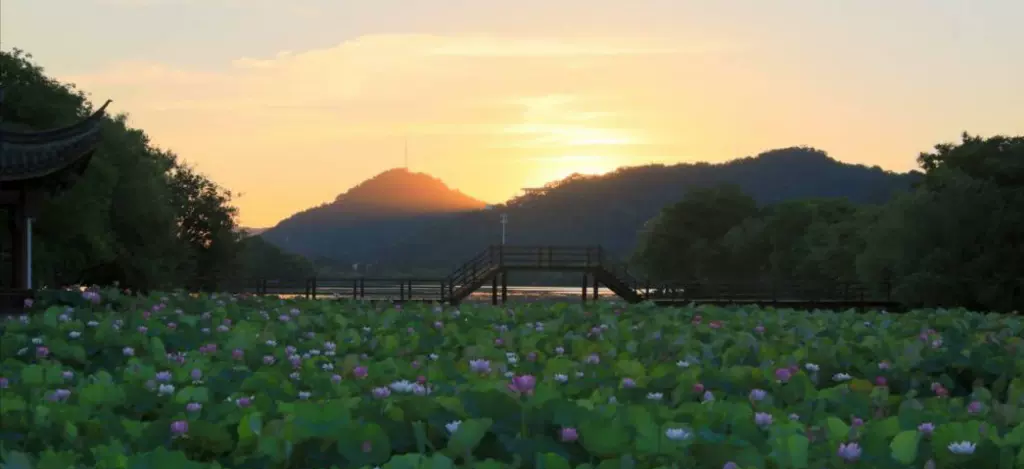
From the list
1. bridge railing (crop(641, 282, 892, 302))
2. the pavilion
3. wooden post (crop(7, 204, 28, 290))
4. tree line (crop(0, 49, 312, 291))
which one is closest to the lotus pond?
the pavilion

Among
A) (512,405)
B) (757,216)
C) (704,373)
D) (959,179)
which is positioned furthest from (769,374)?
(757,216)

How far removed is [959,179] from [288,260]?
83.5 metres

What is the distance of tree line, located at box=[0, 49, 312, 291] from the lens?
3772 cm

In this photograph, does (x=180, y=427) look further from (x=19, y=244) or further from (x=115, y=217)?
(x=115, y=217)

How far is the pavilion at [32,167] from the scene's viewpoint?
70.5 ft

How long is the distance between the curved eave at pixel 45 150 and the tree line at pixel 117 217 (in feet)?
33.7

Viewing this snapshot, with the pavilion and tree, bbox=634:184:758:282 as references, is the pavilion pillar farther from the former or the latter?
tree, bbox=634:184:758:282

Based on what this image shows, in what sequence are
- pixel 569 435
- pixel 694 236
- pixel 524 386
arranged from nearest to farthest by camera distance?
pixel 569 435
pixel 524 386
pixel 694 236

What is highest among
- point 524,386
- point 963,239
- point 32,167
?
point 32,167

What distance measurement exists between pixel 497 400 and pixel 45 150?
2019cm

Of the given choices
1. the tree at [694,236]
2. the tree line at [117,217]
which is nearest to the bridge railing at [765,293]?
the tree line at [117,217]

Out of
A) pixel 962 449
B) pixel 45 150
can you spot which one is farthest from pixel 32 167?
pixel 962 449

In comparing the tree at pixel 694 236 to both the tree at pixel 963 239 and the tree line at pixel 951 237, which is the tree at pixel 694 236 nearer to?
the tree line at pixel 951 237

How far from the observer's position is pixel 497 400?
4.45 meters
